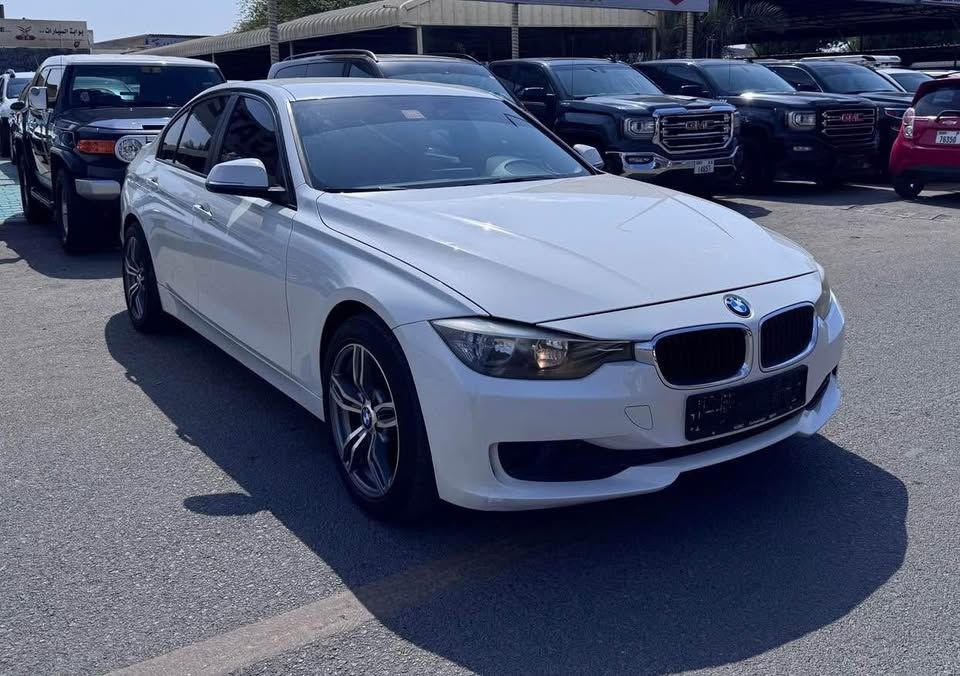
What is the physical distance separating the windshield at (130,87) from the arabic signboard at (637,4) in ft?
36.5

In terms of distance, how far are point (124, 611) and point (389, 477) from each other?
41.2 inches

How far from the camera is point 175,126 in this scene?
6.36 m

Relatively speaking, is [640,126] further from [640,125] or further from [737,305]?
[737,305]

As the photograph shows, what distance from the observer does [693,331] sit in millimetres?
3459

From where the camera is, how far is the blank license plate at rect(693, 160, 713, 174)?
38.1 ft

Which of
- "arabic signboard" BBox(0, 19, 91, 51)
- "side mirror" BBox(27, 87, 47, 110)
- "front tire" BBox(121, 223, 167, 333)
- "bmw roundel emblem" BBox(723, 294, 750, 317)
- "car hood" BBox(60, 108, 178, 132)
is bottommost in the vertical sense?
"front tire" BBox(121, 223, 167, 333)

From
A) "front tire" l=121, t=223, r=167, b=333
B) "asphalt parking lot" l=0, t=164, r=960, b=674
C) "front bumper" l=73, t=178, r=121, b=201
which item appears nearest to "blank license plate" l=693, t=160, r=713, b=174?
"front bumper" l=73, t=178, r=121, b=201

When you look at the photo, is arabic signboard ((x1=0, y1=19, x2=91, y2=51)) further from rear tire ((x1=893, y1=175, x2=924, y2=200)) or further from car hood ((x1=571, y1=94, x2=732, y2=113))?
rear tire ((x1=893, y1=175, x2=924, y2=200))

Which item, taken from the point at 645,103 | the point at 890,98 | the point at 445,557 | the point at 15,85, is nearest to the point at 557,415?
the point at 445,557

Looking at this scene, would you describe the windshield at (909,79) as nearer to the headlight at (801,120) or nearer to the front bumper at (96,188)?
A: the headlight at (801,120)

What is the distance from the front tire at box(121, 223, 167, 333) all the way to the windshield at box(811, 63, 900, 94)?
12.1 metres

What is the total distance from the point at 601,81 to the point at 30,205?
277 inches

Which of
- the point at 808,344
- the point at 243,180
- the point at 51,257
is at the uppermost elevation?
the point at 243,180

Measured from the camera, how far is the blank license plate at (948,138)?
1198 centimetres
